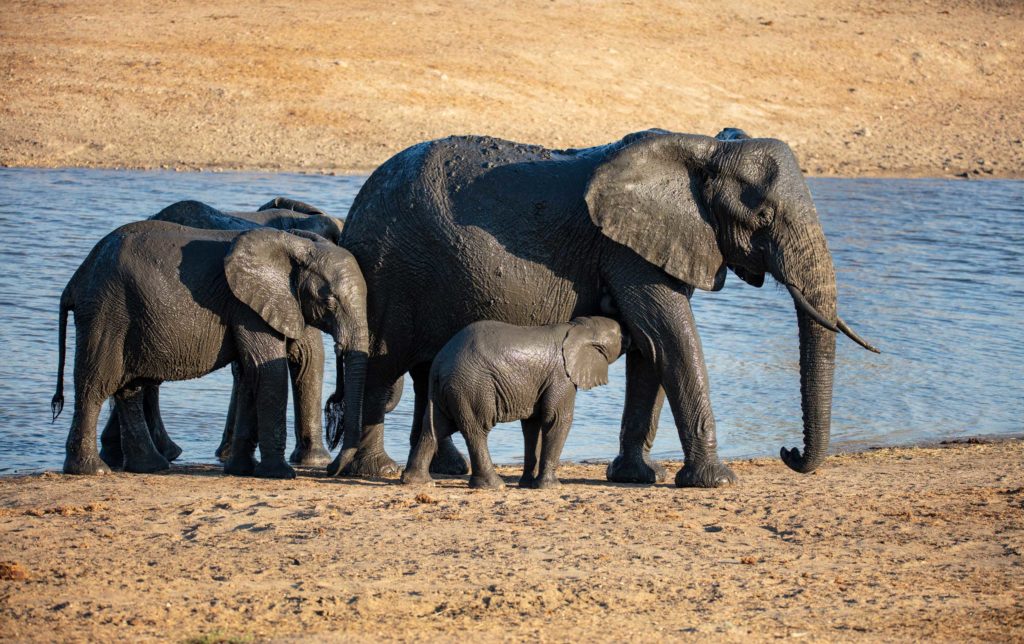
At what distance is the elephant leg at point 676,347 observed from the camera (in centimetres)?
891

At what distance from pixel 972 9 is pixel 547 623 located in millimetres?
33656

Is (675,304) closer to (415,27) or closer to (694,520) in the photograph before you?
(694,520)

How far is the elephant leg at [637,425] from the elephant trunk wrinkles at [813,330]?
0.82 meters

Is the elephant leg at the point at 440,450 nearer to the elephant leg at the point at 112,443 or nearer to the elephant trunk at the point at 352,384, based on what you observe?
the elephant trunk at the point at 352,384

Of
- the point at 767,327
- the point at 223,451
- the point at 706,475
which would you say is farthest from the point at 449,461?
the point at 767,327

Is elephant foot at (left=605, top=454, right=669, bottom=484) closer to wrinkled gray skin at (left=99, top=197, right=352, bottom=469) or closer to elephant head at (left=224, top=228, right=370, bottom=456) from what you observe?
elephant head at (left=224, top=228, right=370, bottom=456)

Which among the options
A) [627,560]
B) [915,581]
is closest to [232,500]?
[627,560]

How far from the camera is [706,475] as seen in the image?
356 inches

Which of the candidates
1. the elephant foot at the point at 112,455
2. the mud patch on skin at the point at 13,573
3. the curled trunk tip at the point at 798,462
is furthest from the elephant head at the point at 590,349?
the mud patch on skin at the point at 13,573

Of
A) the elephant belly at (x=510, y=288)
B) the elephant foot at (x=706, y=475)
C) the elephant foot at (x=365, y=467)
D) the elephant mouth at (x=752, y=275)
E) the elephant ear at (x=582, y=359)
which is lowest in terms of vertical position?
the elephant foot at (x=365, y=467)

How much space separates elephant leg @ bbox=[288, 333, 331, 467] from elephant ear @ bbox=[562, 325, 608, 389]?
1.72 m

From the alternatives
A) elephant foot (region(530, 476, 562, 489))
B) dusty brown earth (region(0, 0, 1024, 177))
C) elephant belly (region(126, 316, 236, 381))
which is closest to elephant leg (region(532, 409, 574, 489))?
elephant foot (region(530, 476, 562, 489))

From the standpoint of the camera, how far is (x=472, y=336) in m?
8.69

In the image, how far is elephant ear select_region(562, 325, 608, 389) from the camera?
28.9 feet
